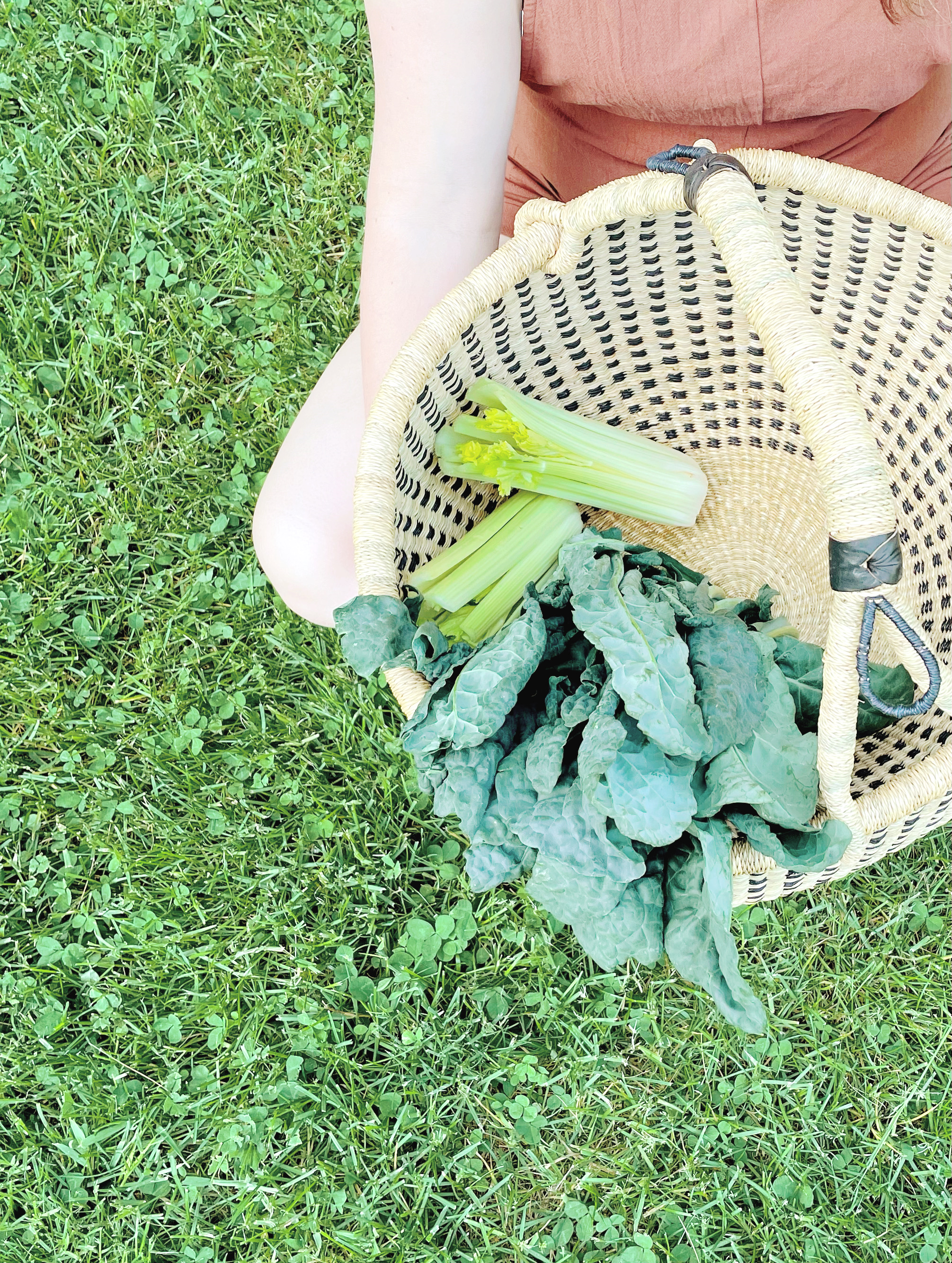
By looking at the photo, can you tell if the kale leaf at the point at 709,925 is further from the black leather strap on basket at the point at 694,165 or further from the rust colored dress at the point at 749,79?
the rust colored dress at the point at 749,79

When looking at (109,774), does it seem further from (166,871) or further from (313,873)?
(313,873)

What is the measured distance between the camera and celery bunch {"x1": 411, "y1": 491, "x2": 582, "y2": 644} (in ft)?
5.00

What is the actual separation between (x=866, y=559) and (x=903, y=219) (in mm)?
540

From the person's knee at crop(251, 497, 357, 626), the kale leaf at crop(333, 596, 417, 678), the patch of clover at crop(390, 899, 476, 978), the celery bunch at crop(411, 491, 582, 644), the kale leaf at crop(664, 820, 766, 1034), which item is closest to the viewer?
the kale leaf at crop(664, 820, 766, 1034)

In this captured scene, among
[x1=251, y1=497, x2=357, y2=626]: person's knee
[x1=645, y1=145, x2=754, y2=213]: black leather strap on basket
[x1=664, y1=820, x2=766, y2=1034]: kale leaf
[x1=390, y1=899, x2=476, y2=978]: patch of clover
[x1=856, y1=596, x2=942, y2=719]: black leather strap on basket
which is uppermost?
[x1=645, y1=145, x2=754, y2=213]: black leather strap on basket

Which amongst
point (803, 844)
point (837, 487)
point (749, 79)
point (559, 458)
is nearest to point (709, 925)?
point (803, 844)

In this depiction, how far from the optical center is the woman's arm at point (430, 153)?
1.42 metres

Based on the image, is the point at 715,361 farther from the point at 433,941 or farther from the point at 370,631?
the point at 433,941

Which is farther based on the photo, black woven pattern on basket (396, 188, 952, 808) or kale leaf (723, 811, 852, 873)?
black woven pattern on basket (396, 188, 952, 808)

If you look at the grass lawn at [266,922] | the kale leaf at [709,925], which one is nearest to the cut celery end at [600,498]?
the kale leaf at [709,925]

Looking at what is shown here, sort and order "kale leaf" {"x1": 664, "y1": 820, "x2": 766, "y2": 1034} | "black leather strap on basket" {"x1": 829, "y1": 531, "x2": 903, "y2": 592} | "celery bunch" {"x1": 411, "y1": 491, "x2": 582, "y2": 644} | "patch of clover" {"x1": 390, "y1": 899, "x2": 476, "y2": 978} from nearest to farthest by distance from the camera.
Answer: "black leather strap on basket" {"x1": 829, "y1": 531, "x2": 903, "y2": 592}, "kale leaf" {"x1": 664, "y1": 820, "x2": 766, "y2": 1034}, "celery bunch" {"x1": 411, "y1": 491, "x2": 582, "y2": 644}, "patch of clover" {"x1": 390, "y1": 899, "x2": 476, "y2": 978}

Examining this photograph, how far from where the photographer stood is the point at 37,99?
2613 mm

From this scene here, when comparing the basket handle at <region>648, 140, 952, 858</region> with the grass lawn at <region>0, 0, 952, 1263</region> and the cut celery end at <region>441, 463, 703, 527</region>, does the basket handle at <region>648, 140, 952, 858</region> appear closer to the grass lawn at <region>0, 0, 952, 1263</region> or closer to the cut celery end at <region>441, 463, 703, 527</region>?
the cut celery end at <region>441, 463, 703, 527</region>

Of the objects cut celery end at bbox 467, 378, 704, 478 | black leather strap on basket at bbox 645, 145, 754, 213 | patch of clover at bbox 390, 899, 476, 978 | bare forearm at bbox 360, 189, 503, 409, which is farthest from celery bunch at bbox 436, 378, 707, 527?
patch of clover at bbox 390, 899, 476, 978
